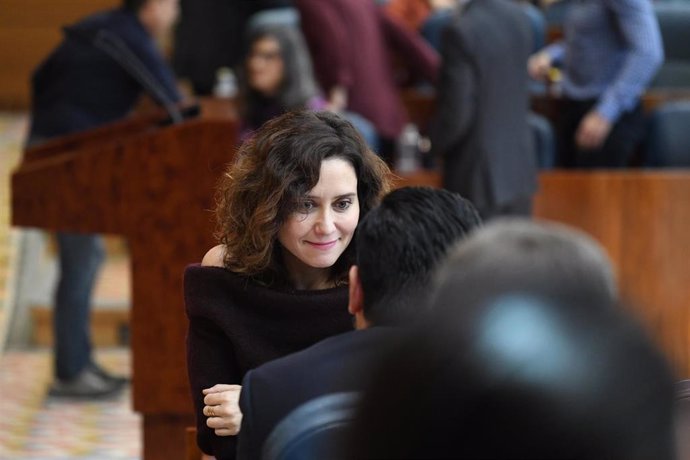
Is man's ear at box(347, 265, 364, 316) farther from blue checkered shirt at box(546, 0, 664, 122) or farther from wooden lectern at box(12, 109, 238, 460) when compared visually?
blue checkered shirt at box(546, 0, 664, 122)

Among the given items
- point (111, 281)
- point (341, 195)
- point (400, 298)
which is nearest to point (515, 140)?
point (111, 281)

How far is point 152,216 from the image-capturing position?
11.4ft

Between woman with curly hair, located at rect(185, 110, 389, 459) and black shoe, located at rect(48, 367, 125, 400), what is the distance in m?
3.05

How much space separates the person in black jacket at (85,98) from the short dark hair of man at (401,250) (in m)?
2.83

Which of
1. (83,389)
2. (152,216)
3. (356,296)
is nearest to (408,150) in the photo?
(83,389)

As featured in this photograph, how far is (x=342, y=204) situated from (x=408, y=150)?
10.5 feet

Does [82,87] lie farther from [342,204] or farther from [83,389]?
[342,204]

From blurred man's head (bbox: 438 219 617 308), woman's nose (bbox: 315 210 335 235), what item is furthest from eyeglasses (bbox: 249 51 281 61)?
blurred man's head (bbox: 438 219 617 308)

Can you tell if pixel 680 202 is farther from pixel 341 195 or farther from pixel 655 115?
pixel 341 195

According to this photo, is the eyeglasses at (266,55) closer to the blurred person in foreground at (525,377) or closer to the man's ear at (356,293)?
the man's ear at (356,293)

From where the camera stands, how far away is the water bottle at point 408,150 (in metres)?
5.34

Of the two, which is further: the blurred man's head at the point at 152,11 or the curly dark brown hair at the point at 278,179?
the blurred man's head at the point at 152,11

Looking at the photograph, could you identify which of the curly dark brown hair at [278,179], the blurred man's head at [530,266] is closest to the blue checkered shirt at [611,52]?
the curly dark brown hair at [278,179]

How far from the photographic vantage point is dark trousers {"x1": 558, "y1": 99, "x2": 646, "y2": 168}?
5.33 meters
